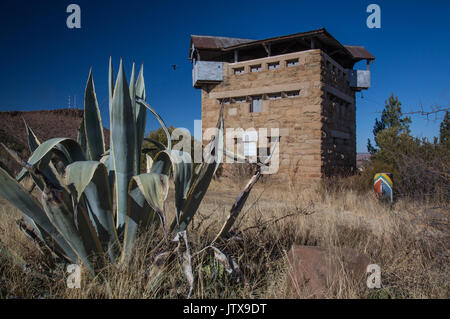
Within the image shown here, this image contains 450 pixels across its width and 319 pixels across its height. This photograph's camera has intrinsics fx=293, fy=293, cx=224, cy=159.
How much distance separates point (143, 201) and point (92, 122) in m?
0.72

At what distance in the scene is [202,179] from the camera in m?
1.86

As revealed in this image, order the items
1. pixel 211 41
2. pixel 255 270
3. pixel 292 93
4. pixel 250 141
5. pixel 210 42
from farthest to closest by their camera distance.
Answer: pixel 211 41, pixel 210 42, pixel 250 141, pixel 292 93, pixel 255 270

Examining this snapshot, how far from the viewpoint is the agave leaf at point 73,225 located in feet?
4.74

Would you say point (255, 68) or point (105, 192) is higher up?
point (255, 68)

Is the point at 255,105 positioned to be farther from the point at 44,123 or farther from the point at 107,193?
the point at 44,123

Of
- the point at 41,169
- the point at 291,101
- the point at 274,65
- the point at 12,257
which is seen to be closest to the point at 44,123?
the point at 274,65

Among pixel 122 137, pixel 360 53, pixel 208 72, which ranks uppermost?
pixel 360 53

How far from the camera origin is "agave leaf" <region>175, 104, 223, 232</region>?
1.81m

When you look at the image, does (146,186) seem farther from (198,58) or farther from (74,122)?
(74,122)

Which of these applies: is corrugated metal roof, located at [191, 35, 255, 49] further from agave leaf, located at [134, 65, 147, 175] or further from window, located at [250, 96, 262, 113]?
agave leaf, located at [134, 65, 147, 175]

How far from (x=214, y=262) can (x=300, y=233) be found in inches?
45.9

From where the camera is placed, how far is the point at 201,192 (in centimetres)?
192

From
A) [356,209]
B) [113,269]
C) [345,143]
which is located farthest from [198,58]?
[113,269]

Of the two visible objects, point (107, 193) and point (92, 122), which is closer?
point (107, 193)
